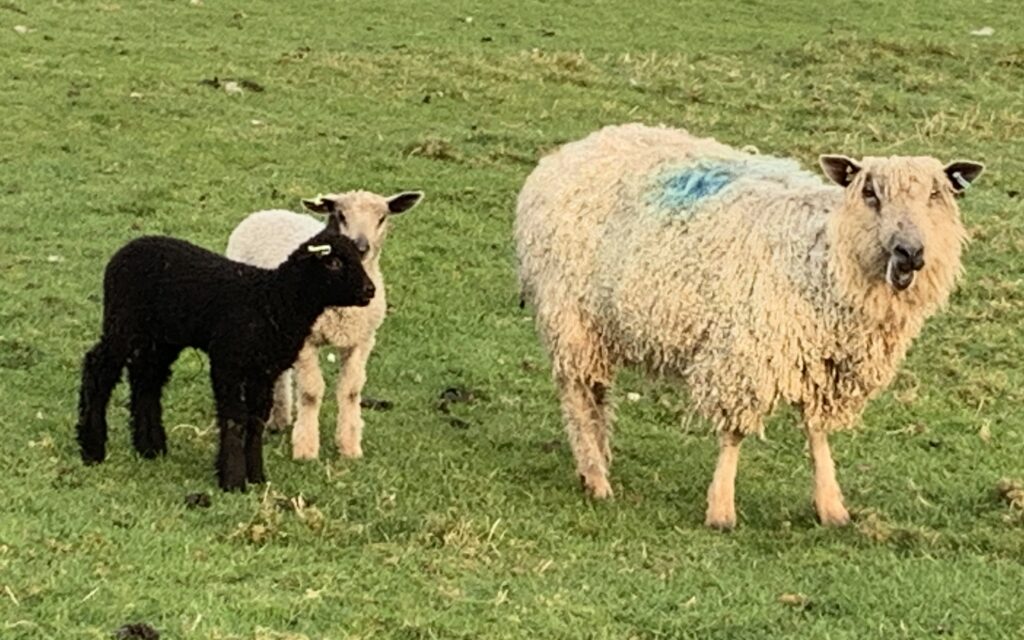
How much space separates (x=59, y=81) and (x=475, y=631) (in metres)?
13.3

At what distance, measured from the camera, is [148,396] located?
8.19 m

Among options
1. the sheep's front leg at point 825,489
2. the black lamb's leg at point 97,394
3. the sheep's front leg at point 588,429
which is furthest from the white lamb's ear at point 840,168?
the black lamb's leg at point 97,394

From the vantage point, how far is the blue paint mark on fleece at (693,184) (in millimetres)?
8055

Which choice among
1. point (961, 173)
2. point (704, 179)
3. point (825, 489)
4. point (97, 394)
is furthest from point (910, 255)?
point (97, 394)

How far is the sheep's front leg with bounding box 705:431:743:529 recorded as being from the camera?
7.59 metres

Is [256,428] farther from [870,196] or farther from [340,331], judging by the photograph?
[870,196]

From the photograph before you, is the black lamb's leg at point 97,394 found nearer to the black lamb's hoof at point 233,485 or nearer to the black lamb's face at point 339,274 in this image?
the black lamb's hoof at point 233,485

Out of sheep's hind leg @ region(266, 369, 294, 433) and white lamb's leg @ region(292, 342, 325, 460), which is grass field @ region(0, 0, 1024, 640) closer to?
white lamb's leg @ region(292, 342, 325, 460)

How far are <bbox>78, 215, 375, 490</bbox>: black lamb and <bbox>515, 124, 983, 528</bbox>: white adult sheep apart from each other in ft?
4.22

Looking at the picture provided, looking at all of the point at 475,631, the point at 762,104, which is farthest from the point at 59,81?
the point at 475,631

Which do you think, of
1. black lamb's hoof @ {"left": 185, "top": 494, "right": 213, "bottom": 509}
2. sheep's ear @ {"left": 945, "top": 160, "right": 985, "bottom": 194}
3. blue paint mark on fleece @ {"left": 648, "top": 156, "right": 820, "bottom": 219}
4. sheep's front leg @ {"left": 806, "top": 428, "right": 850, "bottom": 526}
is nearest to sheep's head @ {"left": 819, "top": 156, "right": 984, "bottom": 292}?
sheep's ear @ {"left": 945, "top": 160, "right": 985, "bottom": 194}

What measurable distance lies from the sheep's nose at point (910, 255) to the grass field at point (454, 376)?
1.25 m

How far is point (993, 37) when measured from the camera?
2353 centimetres

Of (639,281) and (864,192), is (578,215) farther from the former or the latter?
(864,192)
